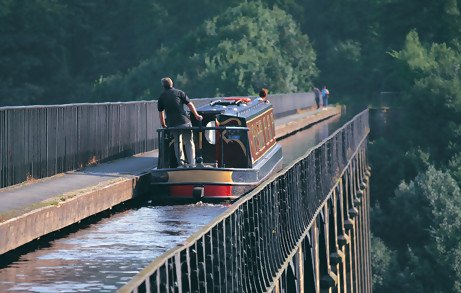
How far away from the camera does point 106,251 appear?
16672mm

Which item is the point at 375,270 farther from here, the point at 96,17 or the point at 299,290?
the point at 96,17

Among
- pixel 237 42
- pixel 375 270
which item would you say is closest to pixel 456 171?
pixel 375 270

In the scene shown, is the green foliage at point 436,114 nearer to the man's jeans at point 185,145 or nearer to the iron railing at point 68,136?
the iron railing at point 68,136

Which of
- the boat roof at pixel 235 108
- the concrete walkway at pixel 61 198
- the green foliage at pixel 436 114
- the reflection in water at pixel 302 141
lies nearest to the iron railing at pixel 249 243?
the boat roof at pixel 235 108

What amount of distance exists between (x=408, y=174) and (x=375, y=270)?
1354 cm

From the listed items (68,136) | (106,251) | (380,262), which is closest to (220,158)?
(68,136)

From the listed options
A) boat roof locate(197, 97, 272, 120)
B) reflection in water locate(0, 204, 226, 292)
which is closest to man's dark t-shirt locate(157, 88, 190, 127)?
boat roof locate(197, 97, 272, 120)

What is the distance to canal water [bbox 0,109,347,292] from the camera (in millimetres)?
13945

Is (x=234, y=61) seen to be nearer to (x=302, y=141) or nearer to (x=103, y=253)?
(x=302, y=141)

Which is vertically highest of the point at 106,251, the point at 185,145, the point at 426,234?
the point at 185,145

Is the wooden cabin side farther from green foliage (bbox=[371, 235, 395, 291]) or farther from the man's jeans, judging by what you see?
green foliage (bbox=[371, 235, 395, 291])

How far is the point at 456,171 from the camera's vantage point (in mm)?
78312

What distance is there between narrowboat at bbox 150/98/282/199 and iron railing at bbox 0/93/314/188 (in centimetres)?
176

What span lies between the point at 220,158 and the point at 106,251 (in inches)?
353
